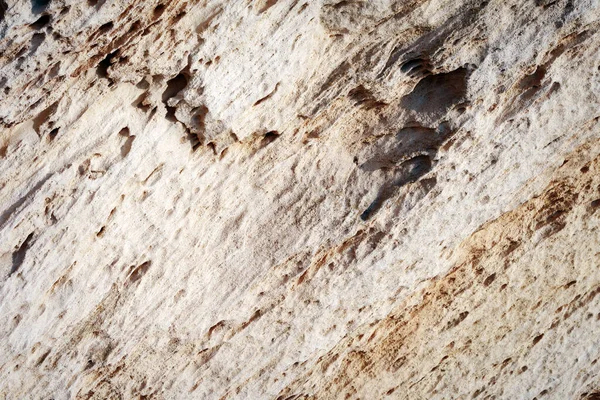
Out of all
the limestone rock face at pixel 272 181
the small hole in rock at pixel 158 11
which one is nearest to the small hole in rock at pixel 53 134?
the limestone rock face at pixel 272 181

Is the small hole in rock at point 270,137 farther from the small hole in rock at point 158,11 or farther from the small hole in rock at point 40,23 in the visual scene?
the small hole in rock at point 40,23

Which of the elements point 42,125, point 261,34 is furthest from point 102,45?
point 261,34

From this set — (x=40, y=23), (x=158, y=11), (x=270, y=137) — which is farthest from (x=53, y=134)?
(x=270, y=137)

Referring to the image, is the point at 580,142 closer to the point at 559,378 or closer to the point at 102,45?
the point at 559,378

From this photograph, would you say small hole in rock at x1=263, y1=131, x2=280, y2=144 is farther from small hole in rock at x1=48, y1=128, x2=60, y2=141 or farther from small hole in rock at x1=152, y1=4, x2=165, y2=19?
small hole in rock at x1=48, y1=128, x2=60, y2=141

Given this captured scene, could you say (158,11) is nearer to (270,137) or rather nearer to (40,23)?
(40,23)

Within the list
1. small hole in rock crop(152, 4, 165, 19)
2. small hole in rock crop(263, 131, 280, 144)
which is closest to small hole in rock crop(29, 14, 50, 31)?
small hole in rock crop(152, 4, 165, 19)

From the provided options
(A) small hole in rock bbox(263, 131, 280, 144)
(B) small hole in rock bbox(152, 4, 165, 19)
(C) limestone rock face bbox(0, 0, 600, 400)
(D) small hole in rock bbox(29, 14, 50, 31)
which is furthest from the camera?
(A) small hole in rock bbox(263, 131, 280, 144)

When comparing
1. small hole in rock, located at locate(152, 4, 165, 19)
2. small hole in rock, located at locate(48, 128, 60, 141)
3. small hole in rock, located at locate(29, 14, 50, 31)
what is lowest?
small hole in rock, located at locate(48, 128, 60, 141)
